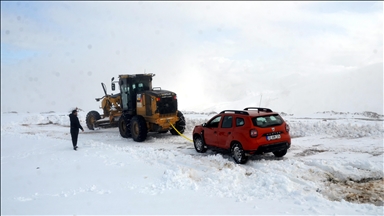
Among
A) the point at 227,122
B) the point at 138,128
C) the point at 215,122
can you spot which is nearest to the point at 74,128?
the point at 138,128

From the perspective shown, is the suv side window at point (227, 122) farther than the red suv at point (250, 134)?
Yes

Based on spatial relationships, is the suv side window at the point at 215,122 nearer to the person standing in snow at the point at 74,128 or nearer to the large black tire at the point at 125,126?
the person standing in snow at the point at 74,128

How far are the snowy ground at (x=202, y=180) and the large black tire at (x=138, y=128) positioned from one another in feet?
5.09

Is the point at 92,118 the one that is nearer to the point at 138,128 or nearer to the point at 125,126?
the point at 125,126

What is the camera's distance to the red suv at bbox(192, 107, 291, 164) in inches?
358

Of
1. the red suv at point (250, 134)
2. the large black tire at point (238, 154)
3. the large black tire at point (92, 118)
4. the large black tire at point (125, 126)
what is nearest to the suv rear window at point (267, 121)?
the red suv at point (250, 134)

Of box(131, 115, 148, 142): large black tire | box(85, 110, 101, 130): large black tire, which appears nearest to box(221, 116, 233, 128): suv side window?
box(131, 115, 148, 142): large black tire

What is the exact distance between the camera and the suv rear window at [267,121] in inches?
365

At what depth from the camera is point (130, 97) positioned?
15.4 m

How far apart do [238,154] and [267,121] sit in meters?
1.31

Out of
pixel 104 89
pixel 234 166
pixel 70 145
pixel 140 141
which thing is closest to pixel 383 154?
pixel 234 166

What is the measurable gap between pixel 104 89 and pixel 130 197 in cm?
1235

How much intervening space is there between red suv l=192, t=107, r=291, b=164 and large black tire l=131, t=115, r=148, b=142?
4.67m

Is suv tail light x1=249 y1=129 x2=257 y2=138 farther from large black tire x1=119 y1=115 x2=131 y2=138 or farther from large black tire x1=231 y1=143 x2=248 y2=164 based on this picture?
large black tire x1=119 y1=115 x2=131 y2=138
